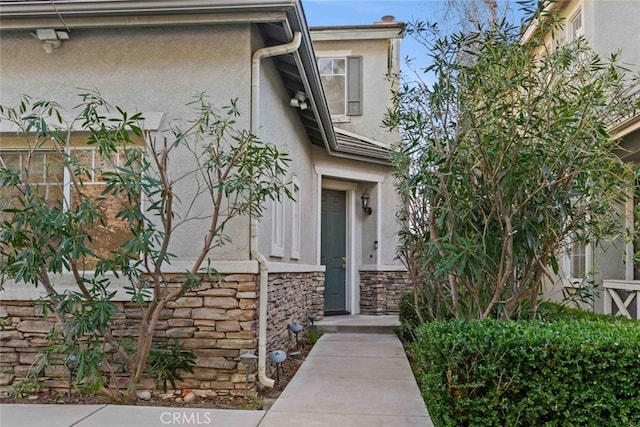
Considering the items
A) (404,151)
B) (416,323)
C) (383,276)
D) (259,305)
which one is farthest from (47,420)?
(383,276)

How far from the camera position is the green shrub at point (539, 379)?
365 cm

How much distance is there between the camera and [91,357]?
16.0 feet

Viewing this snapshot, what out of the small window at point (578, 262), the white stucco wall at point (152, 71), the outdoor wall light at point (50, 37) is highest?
the outdoor wall light at point (50, 37)

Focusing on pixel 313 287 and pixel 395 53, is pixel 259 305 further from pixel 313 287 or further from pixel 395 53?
pixel 395 53

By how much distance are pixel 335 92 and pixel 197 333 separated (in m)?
8.20

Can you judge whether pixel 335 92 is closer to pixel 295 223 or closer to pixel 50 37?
pixel 295 223

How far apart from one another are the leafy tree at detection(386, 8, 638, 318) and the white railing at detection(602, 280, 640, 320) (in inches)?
107

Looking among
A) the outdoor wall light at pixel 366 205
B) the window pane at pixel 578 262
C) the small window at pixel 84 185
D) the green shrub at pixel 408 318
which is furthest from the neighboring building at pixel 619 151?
the small window at pixel 84 185

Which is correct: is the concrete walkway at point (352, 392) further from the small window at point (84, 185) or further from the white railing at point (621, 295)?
the white railing at point (621, 295)

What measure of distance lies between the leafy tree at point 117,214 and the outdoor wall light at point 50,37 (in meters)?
0.69

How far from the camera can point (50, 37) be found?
18.7 ft

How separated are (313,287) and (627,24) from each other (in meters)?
6.71

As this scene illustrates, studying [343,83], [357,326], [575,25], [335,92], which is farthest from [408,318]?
[575,25]

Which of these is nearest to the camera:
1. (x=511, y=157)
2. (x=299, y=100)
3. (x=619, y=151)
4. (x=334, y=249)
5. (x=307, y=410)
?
(x=511, y=157)
